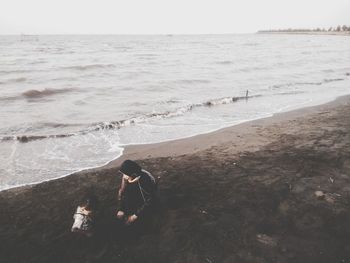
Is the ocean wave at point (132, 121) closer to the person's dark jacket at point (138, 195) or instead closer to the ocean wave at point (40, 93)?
the person's dark jacket at point (138, 195)

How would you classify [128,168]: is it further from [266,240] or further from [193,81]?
[193,81]

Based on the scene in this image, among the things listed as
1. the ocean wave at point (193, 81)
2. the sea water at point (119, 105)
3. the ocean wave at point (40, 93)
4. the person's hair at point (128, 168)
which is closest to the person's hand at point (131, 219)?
the person's hair at point (128, 168)

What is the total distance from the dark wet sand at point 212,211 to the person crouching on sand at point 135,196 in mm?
195

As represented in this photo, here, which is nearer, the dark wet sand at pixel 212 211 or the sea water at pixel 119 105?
the dark wet sand at pixel 212 211

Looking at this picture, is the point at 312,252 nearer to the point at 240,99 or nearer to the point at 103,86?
the point at 240,99

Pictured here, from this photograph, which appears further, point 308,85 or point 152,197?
point 308,85

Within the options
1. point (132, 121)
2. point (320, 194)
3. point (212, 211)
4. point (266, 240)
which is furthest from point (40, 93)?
point (266, 240)

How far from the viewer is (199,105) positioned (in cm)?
1455

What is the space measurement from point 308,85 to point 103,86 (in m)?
11.3

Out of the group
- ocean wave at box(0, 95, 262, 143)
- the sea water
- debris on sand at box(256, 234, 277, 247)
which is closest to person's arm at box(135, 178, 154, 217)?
debris on sand at box(256, 234, 277, 247)

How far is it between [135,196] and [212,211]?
122cm

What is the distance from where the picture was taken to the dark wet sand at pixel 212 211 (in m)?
4.60

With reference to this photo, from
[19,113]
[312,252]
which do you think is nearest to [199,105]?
[19,113]

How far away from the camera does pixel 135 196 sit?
5227mm
